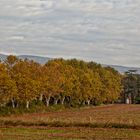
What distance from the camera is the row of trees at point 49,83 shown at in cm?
8894

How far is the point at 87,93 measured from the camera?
129625 mm

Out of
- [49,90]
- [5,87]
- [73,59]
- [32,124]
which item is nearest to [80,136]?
[32,124]

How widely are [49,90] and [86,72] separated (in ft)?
119

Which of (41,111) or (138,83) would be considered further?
(138,83)

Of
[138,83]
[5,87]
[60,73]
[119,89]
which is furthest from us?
[138,83]

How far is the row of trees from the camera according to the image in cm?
8894

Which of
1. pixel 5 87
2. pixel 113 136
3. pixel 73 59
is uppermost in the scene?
pixel 73 59

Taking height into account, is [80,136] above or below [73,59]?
below

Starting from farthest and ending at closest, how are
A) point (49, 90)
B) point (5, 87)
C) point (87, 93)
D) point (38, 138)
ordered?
point (87, 93), point (49, 90), point (5, 87), point (38, 138)

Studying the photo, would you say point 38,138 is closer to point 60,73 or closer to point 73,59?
point 60,73

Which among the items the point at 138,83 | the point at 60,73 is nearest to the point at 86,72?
the point at 60,73

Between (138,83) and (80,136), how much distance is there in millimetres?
159179

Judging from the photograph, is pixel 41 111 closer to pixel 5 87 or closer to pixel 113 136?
pixel 5 87

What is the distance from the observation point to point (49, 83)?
4210 inches
